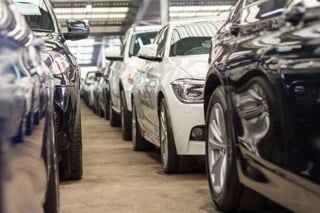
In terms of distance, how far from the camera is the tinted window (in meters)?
6.55

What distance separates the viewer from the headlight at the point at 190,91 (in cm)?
555

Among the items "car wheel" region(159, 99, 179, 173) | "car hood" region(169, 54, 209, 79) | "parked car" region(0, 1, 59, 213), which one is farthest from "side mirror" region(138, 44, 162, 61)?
"parked car" region(0, 1, 59, 213)

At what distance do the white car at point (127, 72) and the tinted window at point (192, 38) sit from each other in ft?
6.31

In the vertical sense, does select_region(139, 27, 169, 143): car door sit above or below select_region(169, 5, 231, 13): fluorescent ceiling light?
below

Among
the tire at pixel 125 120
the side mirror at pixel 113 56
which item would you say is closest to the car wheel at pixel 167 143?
the tire at pixel 125 120

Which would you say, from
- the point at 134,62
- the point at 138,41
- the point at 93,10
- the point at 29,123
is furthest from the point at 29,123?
the point at 93,10

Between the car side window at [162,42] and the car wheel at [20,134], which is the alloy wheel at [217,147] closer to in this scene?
the car wheel at [20,134]

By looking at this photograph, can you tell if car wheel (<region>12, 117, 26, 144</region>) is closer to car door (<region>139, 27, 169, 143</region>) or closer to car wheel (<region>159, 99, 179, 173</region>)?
car wheel (<region>159, 99, 179, 173</region>)

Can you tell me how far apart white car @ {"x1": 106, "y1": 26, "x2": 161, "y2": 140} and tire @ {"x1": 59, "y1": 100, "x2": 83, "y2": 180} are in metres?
3.11

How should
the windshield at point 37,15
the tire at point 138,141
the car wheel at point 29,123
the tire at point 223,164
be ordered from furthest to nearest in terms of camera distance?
the tire at point 138,141 < the windshield at point 37,15 < the tire at point 223,164 < the car wheel at point 29,123

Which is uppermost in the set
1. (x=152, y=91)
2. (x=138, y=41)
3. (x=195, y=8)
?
(x=195, y=8)

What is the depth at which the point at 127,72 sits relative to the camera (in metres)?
9.39

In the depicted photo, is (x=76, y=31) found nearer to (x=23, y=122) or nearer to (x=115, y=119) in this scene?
(x=23, y=122)

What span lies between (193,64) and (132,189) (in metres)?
1.34
